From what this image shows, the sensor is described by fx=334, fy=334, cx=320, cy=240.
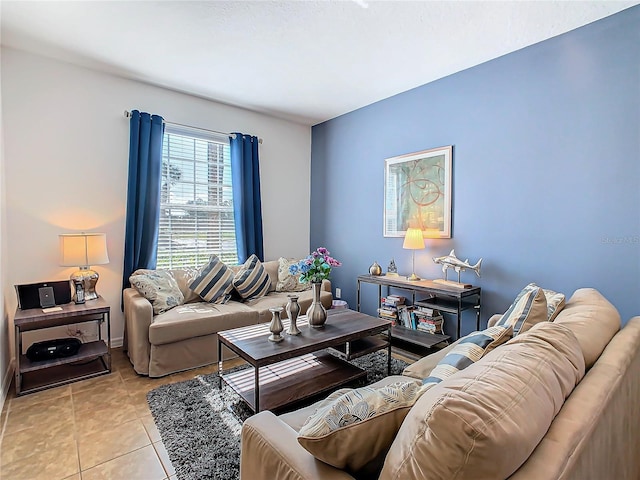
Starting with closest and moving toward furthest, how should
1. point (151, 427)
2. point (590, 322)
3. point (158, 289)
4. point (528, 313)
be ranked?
1. point (590, 322)
2. point (528, 313)
3. point (151, 427)
4. point (158, 289)

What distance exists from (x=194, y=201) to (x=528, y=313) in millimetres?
3514

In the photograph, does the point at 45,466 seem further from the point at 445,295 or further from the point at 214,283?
the point at 445,295

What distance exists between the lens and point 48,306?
2.74 meters

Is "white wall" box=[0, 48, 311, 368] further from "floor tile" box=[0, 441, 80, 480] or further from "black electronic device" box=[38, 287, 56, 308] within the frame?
"floor tile" box=[0, 441, 80, 480]

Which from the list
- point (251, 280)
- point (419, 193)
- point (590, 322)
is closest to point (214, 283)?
point (251, 280)

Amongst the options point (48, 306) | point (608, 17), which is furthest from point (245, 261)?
point (608, 17)

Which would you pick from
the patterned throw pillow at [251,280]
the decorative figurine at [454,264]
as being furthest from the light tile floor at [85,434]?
the decorative figurine at [454,264]

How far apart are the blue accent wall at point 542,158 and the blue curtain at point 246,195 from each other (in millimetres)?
1570

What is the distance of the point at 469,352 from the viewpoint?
4.24 feet

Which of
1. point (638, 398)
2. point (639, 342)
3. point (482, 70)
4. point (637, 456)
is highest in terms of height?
point (482, 70)

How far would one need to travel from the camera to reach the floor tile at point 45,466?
1653 mm

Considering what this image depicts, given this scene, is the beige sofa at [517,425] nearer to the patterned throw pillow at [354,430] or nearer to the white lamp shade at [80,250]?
the patterned throw pillow at [354,430]

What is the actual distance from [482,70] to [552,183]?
1.24m

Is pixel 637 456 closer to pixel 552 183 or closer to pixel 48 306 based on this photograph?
pixel 552 183
